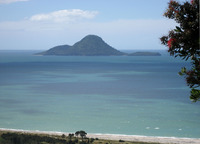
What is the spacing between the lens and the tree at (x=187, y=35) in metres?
4.91

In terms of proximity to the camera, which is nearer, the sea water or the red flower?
the red flower

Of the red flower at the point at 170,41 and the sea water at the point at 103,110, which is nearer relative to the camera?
the red flower at the point at 170,41

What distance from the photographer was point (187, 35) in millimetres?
4848

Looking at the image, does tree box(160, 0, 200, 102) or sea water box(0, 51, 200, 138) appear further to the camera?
sea water box(0, 51, 200, 138)

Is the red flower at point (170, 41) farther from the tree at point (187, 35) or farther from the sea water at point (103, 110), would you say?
the sea water at point (103, 110)

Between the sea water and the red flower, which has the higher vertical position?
the red flower

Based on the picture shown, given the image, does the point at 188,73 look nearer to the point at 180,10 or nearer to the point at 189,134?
the point at 180,10

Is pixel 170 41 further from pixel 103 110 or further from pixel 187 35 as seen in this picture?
pixel 103 110

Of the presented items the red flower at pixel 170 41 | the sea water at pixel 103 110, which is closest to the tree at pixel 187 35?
the red flower at pixel 170 41

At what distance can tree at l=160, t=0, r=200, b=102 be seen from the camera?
491 cm

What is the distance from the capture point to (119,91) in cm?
7400

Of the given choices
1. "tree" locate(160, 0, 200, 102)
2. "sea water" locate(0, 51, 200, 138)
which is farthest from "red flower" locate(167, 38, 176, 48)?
"sea water" locate(0, 51, 200, 138)

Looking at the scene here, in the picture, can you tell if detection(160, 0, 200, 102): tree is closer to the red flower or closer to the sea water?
the red flower

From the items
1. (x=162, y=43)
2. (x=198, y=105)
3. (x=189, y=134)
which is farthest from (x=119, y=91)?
(x=162, y=43)
